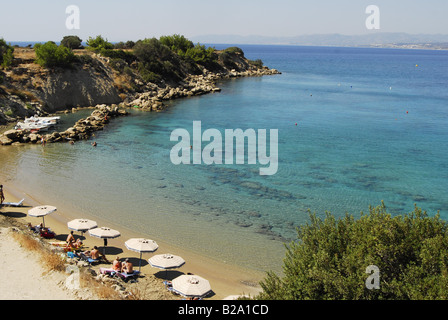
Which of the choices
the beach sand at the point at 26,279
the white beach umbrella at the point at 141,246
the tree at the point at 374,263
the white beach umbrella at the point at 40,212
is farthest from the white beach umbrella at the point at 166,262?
the white beach umbrella at the point at 40,212

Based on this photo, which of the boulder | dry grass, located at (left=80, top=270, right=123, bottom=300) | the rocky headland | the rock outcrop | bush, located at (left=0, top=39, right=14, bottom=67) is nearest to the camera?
dry grass, located at (left=80, top=270, right=123, bottom=300)

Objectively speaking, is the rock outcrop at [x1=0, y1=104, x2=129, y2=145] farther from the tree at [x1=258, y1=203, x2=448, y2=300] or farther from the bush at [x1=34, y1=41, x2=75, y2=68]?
the tree at [x1=258, y1=203, x2=448, y2=300]

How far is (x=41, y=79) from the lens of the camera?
59.6 meters

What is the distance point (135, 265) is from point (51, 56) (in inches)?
2167

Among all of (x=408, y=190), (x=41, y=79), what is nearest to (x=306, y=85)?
(x=41, y=79)

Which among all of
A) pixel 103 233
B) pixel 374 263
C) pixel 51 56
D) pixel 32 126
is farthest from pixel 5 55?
pixel 374 263

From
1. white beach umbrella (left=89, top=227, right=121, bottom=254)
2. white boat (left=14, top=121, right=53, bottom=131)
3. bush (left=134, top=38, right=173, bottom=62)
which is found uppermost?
bush (left=134, top=38, right=173, bottom=62)

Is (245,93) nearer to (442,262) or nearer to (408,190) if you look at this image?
(408,190)

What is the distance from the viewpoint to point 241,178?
3266 centimetres

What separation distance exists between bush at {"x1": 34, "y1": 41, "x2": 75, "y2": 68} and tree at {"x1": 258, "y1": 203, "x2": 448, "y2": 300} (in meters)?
61.8

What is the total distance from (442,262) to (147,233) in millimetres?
16189

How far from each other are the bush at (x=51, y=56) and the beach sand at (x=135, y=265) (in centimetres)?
4525

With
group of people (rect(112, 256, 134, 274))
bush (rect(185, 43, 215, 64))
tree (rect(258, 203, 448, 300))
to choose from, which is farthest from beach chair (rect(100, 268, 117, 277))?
bush (rect(185, 43, 215, 64))

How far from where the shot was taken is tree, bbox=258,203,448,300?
1173 centimetres
